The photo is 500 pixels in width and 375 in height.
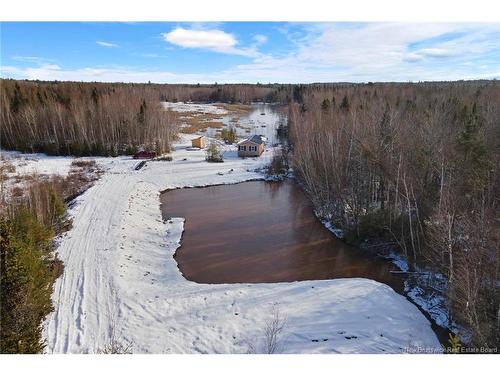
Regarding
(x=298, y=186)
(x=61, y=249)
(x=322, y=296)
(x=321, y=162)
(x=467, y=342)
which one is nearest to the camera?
(x=467, y=342)

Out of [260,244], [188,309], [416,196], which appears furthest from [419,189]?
[188,309]

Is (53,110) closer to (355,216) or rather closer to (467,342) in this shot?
(355,216)

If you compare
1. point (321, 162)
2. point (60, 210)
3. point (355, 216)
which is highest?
point (321, 162)

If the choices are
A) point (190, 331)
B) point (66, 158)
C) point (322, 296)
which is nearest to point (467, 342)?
point (322, 296)

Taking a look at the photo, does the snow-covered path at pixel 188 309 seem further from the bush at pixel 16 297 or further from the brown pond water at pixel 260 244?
the bush at pixel 16 297

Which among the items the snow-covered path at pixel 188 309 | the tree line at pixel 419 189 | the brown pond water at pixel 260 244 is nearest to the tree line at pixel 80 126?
the brown pond water at pixel 260 244

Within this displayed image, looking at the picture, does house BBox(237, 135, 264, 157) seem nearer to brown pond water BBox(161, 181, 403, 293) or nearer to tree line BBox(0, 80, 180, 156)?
tree line BBox(0, 80, 180, 156)

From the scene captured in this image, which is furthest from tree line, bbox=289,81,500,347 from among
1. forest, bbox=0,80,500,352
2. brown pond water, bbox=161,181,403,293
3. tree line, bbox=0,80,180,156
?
tree line, bbox=0,80,180,156

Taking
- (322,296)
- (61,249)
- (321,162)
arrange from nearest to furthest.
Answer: (322,296), (61,249), (321,162)
